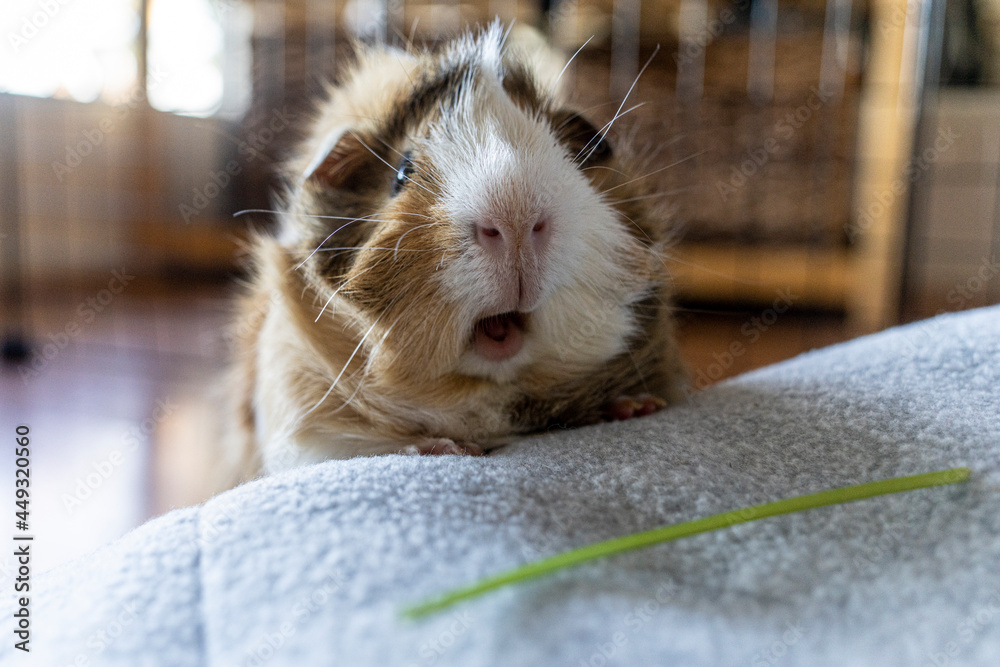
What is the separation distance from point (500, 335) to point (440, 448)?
0.63 ft

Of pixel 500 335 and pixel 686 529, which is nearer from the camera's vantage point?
pixel 686 529

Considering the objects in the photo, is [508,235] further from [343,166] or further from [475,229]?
[343,166]

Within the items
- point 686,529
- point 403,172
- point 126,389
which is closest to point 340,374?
point 403,172

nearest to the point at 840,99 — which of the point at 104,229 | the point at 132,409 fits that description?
the point at 132,409

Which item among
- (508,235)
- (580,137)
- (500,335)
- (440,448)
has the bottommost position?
(440,448)

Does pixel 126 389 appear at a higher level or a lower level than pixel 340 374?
lower

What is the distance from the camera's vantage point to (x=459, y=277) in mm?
830

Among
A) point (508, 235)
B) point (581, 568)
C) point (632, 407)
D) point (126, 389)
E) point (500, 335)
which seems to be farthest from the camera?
point (126, 389)

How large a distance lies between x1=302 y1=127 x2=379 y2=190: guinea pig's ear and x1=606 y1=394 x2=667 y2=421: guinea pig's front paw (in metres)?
0.52

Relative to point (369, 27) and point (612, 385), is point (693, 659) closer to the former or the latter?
point (612, 385)

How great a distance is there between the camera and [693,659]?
0.49 meters

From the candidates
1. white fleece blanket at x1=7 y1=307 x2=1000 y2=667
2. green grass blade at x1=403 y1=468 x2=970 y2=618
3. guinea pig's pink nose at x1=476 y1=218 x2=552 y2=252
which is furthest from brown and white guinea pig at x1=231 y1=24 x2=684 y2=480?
green grass blade at x1=403 y1=468 x2=970 y2=618

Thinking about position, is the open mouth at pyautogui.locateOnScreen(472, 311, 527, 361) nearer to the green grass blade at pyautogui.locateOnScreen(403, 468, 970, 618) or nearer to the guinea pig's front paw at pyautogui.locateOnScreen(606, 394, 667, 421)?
the guinea pig's front paw at pyautogui.locateOnScreen(606, 394, 667, 421)

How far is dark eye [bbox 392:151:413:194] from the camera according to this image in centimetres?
99
